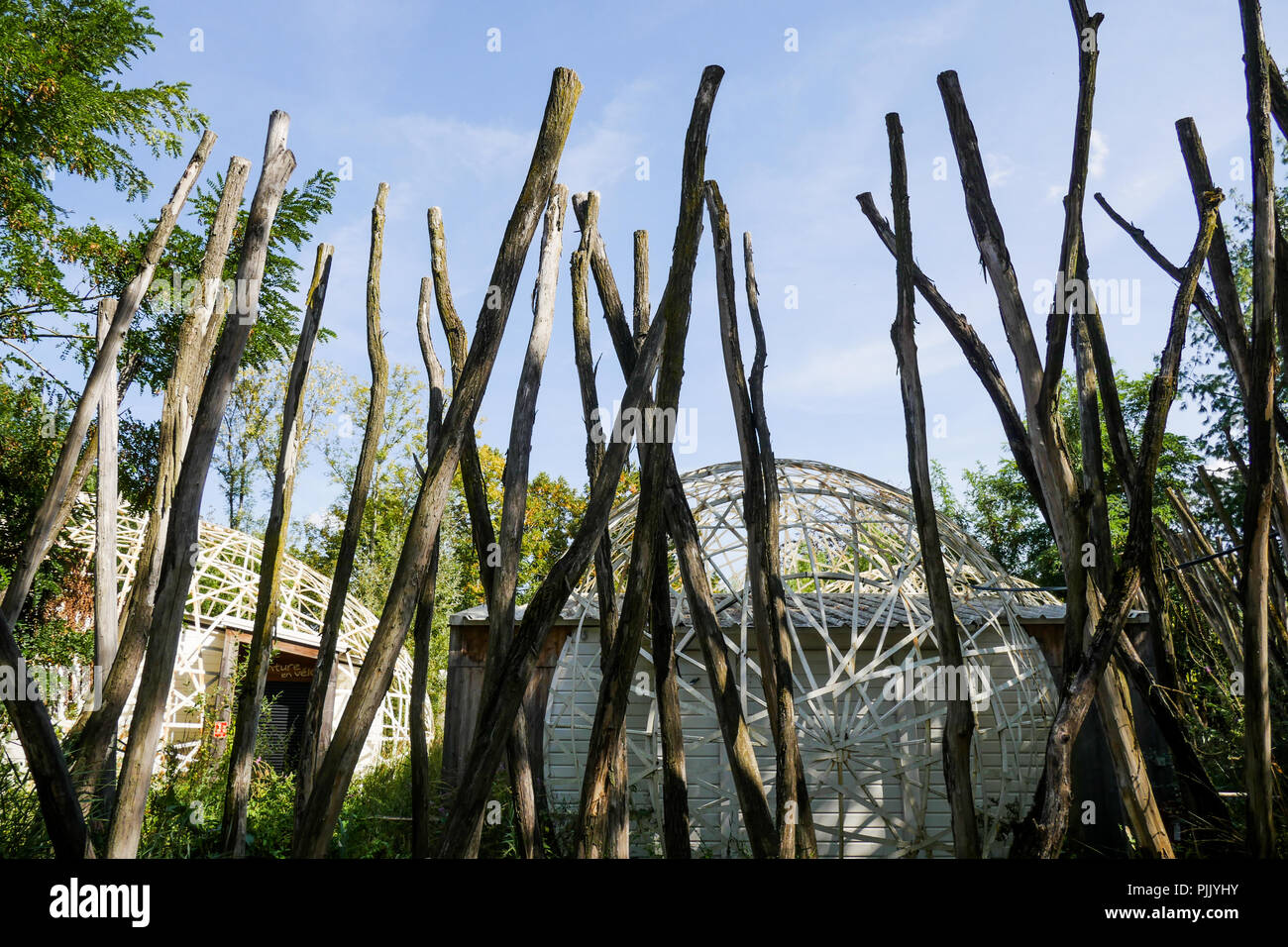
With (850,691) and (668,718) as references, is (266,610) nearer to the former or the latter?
(668,718)

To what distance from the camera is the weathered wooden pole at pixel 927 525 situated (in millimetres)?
2752

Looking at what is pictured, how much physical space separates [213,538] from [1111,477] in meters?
17.3

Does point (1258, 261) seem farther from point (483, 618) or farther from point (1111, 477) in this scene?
point (1111, 477)

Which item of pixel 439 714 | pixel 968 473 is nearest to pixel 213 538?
pixel 439 714

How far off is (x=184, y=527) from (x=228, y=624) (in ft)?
29.2

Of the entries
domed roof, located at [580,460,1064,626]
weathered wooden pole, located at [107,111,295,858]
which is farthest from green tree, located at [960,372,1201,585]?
weathered wooden pole, located at [107,111,295,858]

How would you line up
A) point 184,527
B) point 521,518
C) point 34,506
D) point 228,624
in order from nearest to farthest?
point 184,527, point 521,518, point 34,506, point 228,624

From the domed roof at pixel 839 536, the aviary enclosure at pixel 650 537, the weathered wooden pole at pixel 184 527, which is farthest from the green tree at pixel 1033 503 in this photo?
the weathered wooden pole at pixel 184 527

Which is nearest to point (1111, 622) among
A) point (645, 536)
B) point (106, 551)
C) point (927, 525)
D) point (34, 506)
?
point (927, 525)

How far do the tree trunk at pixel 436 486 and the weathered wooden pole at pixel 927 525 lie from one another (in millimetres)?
1261

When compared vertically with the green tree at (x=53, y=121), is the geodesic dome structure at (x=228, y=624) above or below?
below

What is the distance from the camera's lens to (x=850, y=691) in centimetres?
706

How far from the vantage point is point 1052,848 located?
245 centimetres

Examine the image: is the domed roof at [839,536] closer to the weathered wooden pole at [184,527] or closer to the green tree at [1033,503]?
the weathered wooden pole at [184,527]
